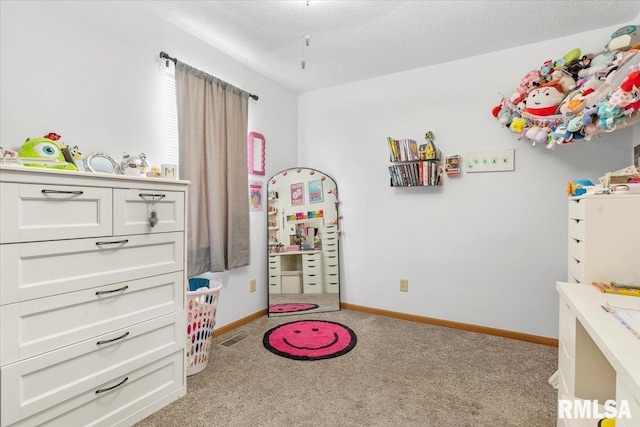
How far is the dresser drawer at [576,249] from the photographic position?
1.63 m

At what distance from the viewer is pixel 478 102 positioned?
8.98 feet

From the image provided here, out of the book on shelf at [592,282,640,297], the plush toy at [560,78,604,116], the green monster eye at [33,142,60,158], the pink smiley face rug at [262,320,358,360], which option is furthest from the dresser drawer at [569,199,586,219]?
the green monster eye at [33,142,60,158]

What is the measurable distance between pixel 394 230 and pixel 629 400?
7.97ft

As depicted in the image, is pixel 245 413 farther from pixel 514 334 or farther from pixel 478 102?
pixel 478 102

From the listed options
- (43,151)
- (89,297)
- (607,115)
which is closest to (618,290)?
(607,115)

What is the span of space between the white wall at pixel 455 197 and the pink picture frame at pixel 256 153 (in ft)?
1.98

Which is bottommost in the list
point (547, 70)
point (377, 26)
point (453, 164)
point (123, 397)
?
point (123, 397)

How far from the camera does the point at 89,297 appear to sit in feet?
4.69

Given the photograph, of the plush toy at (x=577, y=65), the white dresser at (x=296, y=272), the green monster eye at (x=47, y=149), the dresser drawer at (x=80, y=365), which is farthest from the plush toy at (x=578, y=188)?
the green monster eye at (x=47, y=149)

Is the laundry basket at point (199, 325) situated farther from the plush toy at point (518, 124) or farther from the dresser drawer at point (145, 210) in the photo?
the plush toy at point (518, 124)

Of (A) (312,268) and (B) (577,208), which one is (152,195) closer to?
(A) (312,268)

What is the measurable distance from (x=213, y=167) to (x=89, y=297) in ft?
4.41

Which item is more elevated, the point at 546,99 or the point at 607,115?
the point at 546,99

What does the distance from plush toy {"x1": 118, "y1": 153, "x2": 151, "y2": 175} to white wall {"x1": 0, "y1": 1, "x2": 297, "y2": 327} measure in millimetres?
76
